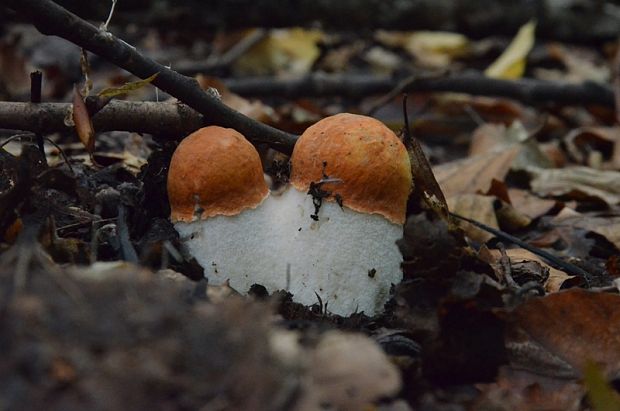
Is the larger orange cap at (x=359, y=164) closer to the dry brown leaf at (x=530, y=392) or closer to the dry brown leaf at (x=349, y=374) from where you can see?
the dry brown leaf at (x=530, y=392)

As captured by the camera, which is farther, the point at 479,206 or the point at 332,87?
the point at 332,87

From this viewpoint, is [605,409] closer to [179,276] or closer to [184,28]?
[179,276]

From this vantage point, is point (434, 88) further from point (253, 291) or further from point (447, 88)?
point (253, 291)

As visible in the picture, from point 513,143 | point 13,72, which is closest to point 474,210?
point 513,143

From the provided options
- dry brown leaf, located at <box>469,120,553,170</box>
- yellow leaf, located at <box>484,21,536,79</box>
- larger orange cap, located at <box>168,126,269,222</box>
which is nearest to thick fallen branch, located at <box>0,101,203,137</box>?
larger orange cap, located at <box>168,126,269,222</box>

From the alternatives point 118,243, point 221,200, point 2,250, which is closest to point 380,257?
point 221,200
